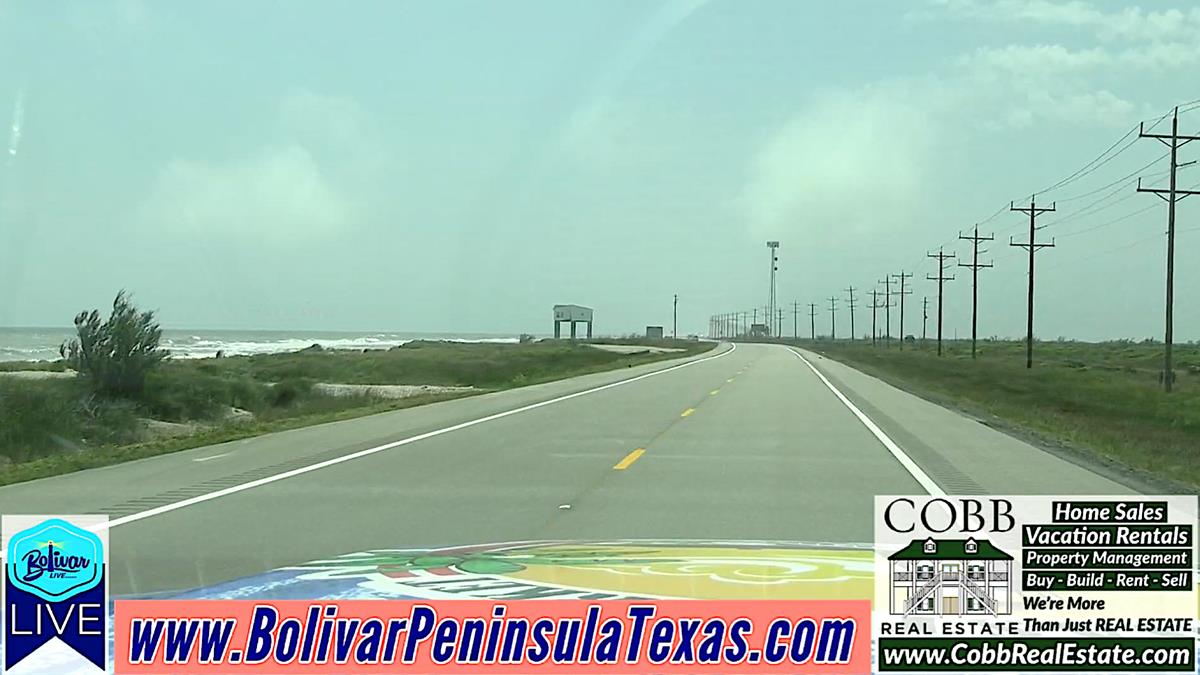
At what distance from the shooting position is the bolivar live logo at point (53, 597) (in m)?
6.98

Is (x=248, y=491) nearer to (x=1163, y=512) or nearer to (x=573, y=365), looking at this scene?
(x=1163, y=512)

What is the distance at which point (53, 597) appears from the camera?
26.3ft

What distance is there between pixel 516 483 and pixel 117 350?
2680 cm

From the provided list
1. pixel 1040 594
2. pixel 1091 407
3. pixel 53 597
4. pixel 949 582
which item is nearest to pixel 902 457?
pixel 1040 594

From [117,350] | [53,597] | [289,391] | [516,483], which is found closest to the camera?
[53,597]

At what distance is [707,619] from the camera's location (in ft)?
24.6

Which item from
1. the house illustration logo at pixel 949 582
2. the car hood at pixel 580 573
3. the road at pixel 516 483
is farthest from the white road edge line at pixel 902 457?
the house illustration logo at pixel 949 582

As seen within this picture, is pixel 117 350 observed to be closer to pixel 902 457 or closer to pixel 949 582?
pixel 902 457

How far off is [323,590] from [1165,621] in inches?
212

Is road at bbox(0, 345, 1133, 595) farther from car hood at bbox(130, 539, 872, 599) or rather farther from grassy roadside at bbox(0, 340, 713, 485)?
grassy roadside at bbox(0, 340, 713, 485)

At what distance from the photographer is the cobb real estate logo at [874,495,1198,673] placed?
22.6ft

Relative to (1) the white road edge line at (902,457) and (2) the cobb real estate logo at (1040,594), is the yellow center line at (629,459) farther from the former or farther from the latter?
(2) the cobb real estate logo at (1040,594)

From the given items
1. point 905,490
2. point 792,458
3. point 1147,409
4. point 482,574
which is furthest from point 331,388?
point 482,574

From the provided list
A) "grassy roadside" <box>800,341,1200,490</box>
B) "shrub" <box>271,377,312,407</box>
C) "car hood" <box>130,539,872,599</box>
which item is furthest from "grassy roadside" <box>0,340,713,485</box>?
"grassy roadside" <box>800,341,1200,490</box>
